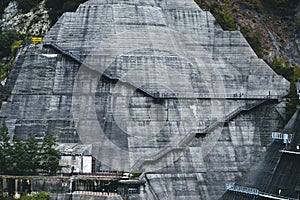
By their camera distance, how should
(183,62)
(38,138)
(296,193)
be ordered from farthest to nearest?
(183,62) → (38,138) → (296,193)

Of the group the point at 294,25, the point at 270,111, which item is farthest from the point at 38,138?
the point at 294,25

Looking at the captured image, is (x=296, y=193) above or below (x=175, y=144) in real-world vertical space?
above

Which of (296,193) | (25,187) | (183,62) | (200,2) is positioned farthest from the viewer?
(200,2)

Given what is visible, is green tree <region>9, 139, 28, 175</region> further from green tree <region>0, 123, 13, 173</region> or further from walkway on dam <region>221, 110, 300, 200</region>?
walkway on dam <region>221, 110, 300, 200</region>

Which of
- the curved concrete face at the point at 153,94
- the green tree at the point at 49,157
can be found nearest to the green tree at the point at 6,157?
the green tree at the point at 49,157

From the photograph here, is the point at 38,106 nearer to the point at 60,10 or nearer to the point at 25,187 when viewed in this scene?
the point at 25,187

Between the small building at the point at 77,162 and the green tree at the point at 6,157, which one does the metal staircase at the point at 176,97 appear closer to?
the small building at the point at 77,162

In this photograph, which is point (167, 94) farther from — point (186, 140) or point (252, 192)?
point (252, 192)
